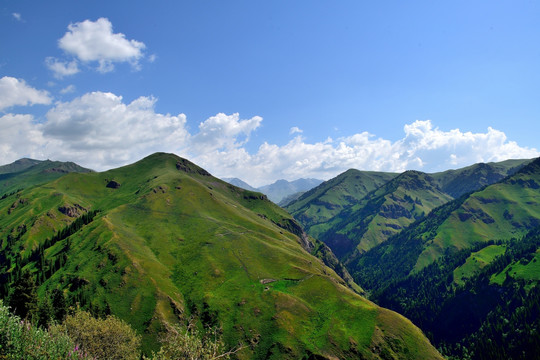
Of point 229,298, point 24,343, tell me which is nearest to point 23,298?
point 24,343

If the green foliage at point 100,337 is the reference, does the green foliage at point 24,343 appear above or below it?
above

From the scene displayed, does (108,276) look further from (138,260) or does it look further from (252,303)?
(252,303)

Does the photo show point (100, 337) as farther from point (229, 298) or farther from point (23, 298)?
point (229, 298)

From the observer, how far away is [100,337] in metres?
67.9

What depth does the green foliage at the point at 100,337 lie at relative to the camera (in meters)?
64.8

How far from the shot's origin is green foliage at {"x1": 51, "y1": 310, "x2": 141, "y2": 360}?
64750mm

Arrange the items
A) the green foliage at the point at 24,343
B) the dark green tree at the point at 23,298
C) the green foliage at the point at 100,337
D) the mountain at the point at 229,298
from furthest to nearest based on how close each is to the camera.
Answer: the mountain at the point at 229,298
the dark green tree at the point at 23,298
the green foliage at the point at 100,337
the green foliage at the point at 24,343

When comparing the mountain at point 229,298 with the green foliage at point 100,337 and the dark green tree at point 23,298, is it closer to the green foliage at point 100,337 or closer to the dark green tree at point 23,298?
the dark green tree at point 23,298

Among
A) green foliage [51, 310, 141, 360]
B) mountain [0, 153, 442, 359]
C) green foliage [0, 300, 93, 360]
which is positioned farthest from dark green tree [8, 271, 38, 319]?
green foliage [0, 300, 93, 360]

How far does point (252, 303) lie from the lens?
485 ft

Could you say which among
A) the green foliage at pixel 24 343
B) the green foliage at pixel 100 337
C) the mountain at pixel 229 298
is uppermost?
the green foliage at pixel 24 343

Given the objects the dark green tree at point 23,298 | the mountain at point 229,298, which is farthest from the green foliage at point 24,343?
the mountain at point 229,298

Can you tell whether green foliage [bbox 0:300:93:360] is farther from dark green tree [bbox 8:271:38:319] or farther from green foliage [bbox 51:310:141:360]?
dark green tree [bbox 8:271:38:319]

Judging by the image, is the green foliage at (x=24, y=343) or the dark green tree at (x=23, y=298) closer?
the green foliage at (x=24, y=343)
